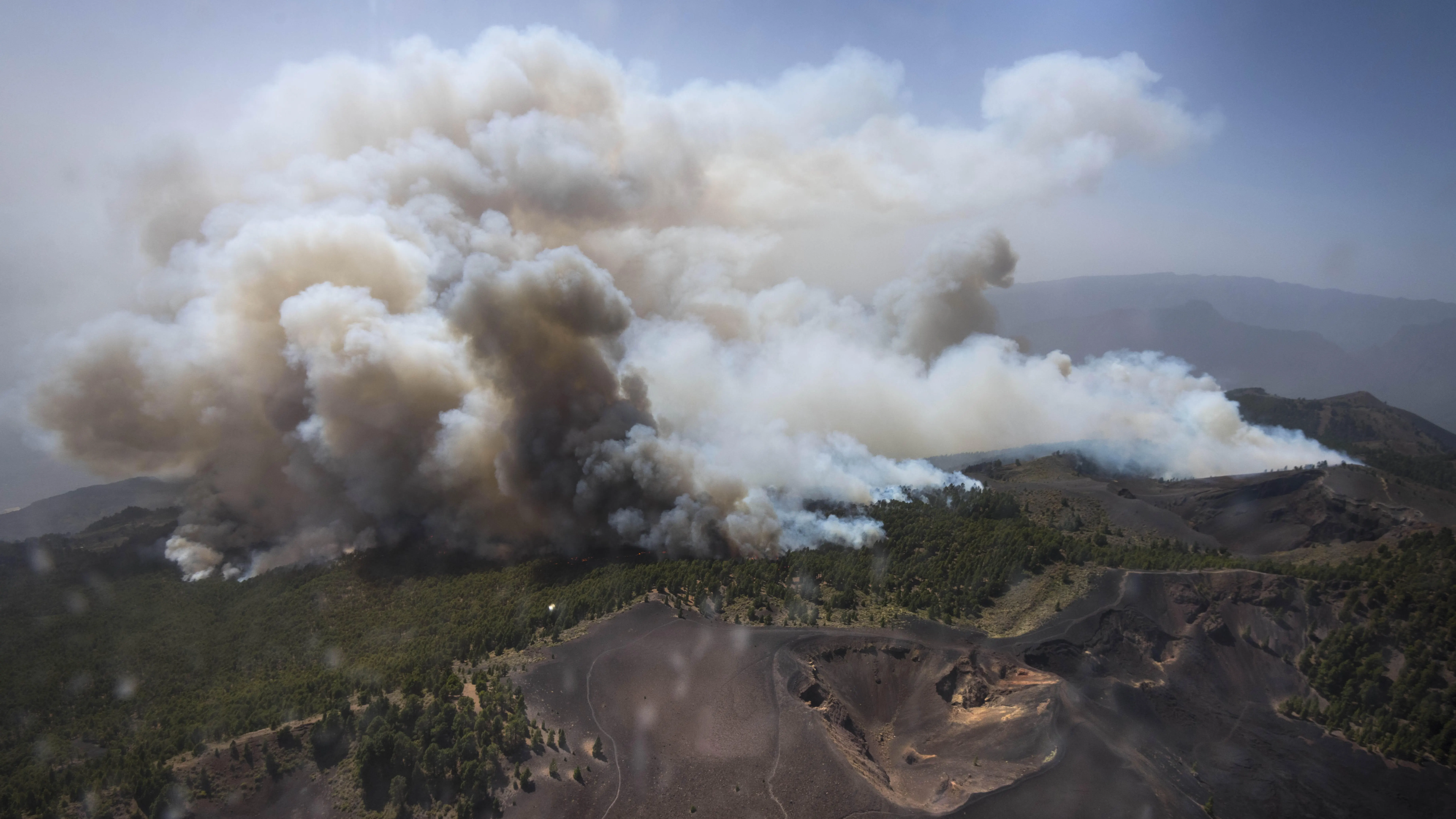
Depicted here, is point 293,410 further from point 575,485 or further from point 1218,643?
point 1218,643

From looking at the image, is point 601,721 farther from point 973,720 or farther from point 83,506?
point 83,506

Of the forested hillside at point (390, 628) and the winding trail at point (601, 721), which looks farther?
the forested hillside at point (390, 628)

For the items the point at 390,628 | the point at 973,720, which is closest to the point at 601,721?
the point at 973,720

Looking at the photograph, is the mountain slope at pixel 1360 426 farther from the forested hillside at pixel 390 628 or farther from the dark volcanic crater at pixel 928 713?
the dark volcanic crater at pixel 928 713

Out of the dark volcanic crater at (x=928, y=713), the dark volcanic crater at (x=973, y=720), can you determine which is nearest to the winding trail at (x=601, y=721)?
the dark volcanic crater at (x=973, y=720)

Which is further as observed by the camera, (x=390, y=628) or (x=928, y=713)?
(x=390, y=628)

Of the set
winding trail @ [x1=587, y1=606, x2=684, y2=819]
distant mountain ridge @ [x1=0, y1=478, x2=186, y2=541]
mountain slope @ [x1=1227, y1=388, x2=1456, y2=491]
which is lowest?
distant mountain ridge @ [x1=0, y1=478, x2=186, y2=541]

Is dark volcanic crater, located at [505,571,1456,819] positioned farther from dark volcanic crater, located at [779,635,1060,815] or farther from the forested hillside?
the forested hillside

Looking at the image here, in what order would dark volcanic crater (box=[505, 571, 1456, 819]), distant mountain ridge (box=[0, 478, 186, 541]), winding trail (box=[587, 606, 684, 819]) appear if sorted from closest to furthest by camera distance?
dark volcanic crater (box=[505, 571, 1456, 819])
winding trail (box=[587, 606, 684, 819])
distant mountain ridge (box=[0, 478, 186, 541])

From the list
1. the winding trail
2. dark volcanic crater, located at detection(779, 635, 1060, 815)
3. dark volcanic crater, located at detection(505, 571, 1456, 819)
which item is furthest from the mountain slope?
→ the winding trail
